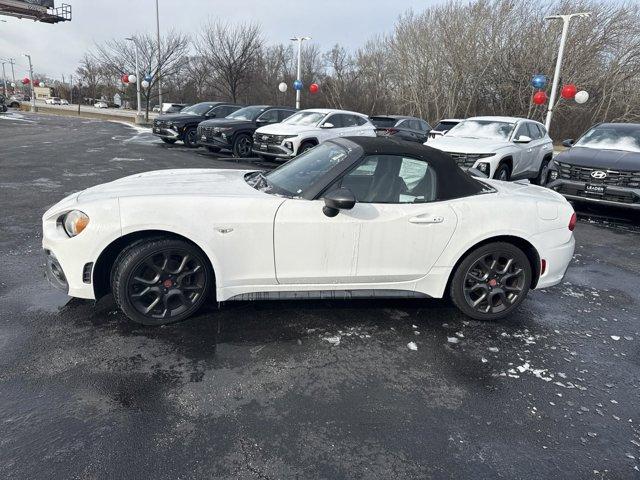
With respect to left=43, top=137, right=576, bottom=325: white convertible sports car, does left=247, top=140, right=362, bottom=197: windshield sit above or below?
above

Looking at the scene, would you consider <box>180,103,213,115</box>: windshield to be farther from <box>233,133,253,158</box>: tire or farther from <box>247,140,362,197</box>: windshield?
<box>247,140,362,197</box>: windshield

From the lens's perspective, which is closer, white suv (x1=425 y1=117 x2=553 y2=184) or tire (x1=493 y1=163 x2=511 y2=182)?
white suv (x1=425 y1=117 x2=553 y2=184)

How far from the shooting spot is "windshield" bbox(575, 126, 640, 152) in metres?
8.65

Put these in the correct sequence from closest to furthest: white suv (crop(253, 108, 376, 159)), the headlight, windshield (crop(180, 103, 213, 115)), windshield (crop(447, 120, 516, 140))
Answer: the headlight
windshield (crop(447, 120, 516, 140))
white suv (crop(253, 108, 376, 159))
windshield (crop(180, 103, 213, 115))

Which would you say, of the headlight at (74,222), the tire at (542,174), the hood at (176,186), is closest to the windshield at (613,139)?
the tire at (542,174)

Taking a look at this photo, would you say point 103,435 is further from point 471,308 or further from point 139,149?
point 139,149

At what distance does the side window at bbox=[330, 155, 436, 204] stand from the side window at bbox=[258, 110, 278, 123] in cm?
1209

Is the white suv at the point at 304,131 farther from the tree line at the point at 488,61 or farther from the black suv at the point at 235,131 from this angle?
the tree line at the point at 488,61

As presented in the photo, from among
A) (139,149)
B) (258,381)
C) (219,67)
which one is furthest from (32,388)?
(219,67)

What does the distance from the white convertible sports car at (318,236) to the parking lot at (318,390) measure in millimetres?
313

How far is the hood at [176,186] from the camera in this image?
11.6 ft

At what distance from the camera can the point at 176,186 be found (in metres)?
3.73

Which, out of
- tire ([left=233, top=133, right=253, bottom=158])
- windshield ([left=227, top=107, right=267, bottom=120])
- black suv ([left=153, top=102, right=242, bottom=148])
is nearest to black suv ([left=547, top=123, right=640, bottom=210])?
tire ([left=233, top=133, right=253, bottom=158])

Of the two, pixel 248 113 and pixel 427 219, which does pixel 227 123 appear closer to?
pixel 248 113
